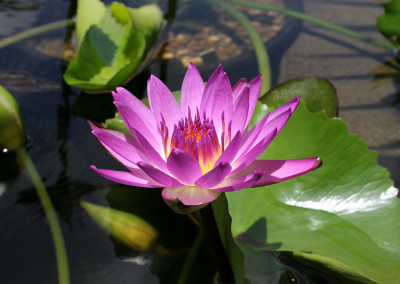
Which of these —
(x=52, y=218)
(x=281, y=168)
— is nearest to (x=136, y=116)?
(x=281, y=168)

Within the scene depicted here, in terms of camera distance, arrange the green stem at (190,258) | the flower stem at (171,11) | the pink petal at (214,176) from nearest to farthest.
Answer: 1. the pink petal at (214,176)
2. the green stem at (190,258)
3. the flower stem at (171,11)

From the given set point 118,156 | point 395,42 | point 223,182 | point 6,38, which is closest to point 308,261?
point 223,182

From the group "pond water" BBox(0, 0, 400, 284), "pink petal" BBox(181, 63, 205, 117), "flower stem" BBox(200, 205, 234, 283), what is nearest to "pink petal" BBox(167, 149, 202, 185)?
"flower stem" BBox(200, 205, 234, 283)

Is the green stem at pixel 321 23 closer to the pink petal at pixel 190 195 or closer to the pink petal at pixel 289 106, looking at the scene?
the pink petal at pixel 289 106

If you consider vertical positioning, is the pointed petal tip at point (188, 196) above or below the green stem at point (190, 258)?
above

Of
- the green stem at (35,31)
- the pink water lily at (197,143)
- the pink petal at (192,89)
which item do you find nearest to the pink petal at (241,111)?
the pink water lily at (197,143)

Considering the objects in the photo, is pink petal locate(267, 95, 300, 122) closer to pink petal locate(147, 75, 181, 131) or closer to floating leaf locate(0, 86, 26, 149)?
pink petal locate(147, 75, 181, 131)

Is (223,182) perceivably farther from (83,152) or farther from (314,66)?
(314,66)

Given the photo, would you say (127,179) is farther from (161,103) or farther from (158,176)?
(161,103)
